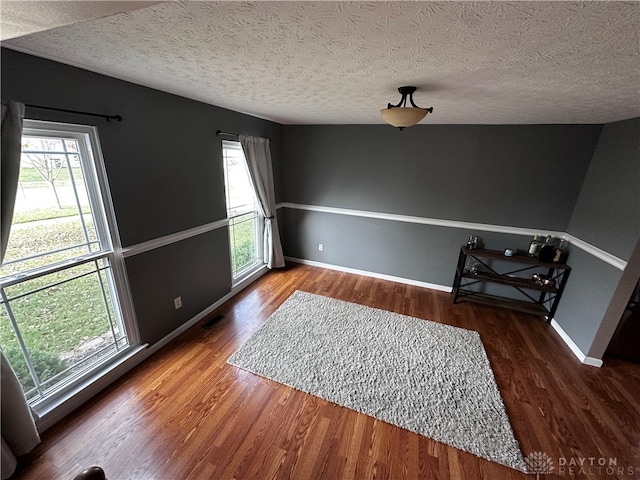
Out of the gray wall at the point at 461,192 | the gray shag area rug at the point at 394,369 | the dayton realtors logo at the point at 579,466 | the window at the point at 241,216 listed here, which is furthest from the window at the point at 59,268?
the dayton realtors logo at the point at 579,466

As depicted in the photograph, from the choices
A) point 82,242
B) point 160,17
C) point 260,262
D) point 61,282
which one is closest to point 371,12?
point 160,17

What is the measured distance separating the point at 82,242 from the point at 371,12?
7.05 ft

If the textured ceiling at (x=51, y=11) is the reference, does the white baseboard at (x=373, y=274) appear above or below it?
below

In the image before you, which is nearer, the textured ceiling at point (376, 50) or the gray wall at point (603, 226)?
the textured ceiling at point (376, 50)

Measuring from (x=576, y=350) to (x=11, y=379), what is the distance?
4217 millimetres

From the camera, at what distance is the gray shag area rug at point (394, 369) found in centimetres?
168

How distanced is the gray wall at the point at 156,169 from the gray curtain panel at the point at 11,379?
0.19 metres

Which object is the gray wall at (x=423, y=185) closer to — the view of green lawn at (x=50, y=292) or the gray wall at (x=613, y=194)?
the gray wall at (x=613, y=194)

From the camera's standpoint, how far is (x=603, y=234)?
2.28 m

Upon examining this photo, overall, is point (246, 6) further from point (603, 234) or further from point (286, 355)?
point (603, 234)

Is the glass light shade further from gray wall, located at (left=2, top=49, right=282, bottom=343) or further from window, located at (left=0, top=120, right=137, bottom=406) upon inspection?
window, located at (left=0, top=120, right=137, bottom=406)

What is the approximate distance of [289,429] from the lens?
64.8 inches

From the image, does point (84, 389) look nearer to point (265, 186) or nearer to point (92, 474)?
point (92, 474)

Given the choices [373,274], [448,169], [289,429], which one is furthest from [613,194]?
[289,429]
